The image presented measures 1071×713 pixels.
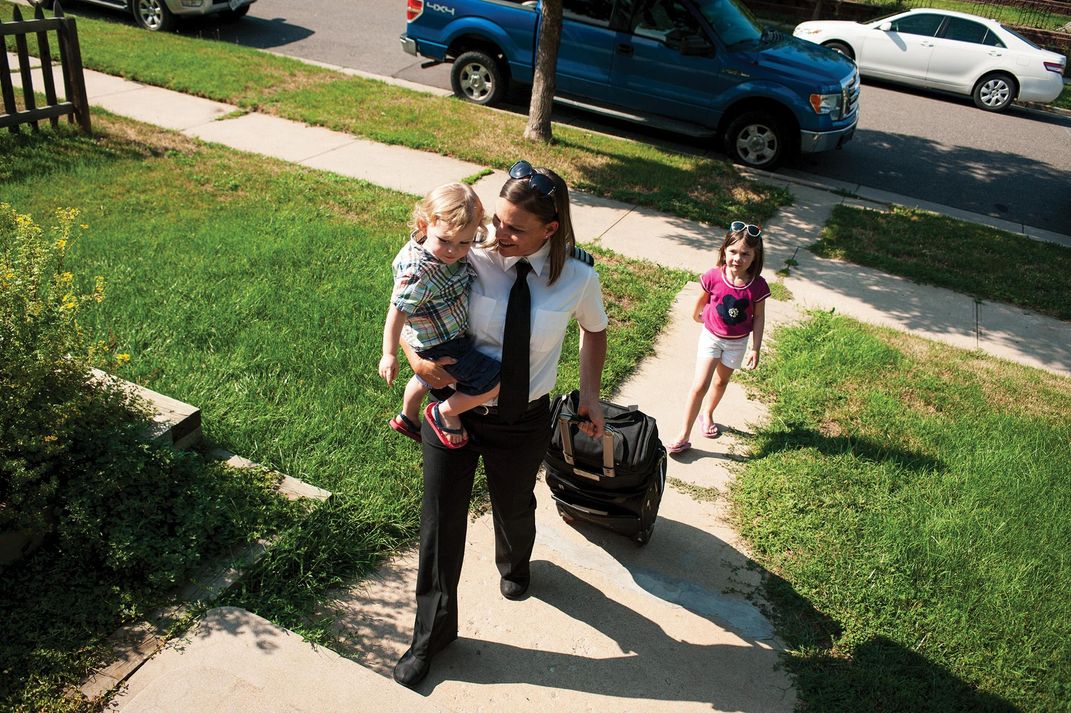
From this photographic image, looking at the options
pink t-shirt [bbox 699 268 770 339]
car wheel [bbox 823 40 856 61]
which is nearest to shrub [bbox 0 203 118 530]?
pink t-shirt [bbox 699 268 770 339]

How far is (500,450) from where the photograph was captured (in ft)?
10.6

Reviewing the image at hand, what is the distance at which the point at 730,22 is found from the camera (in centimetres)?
1068

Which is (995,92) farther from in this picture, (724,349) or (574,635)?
(574,635)

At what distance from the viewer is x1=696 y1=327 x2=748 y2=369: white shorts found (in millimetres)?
4746

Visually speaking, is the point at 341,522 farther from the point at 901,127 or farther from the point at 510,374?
the point at 901,127

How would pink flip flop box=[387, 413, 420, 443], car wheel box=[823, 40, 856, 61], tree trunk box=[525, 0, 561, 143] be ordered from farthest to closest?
car wheel box=[823, 40, 856, 61]
tree trunk box=[525, 0, 561, 143]
pink flip flop box=[387, 413, 420, 443]

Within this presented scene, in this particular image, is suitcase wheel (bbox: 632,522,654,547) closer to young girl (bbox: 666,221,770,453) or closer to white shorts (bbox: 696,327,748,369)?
young girl (bbox: 666,221,770,453)

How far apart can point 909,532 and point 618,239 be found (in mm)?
4239

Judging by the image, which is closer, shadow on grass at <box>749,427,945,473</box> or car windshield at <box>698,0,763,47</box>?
shadow on grass at <box>749,427,945,473</box>

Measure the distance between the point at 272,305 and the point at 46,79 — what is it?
4.66m

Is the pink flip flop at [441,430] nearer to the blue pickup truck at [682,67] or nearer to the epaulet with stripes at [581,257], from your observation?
the epaulet with stripes at [581,257]

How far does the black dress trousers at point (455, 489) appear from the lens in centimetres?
317

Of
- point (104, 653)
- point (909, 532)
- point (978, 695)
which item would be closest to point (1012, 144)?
point (909, 532)

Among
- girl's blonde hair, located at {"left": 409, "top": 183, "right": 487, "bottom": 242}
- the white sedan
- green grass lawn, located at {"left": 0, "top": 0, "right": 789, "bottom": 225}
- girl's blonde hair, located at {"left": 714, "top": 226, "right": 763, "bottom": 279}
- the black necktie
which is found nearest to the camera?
girl's blonde hair, located at {"left": 409, "top": 183, "right": 487, "bottom": 242}
